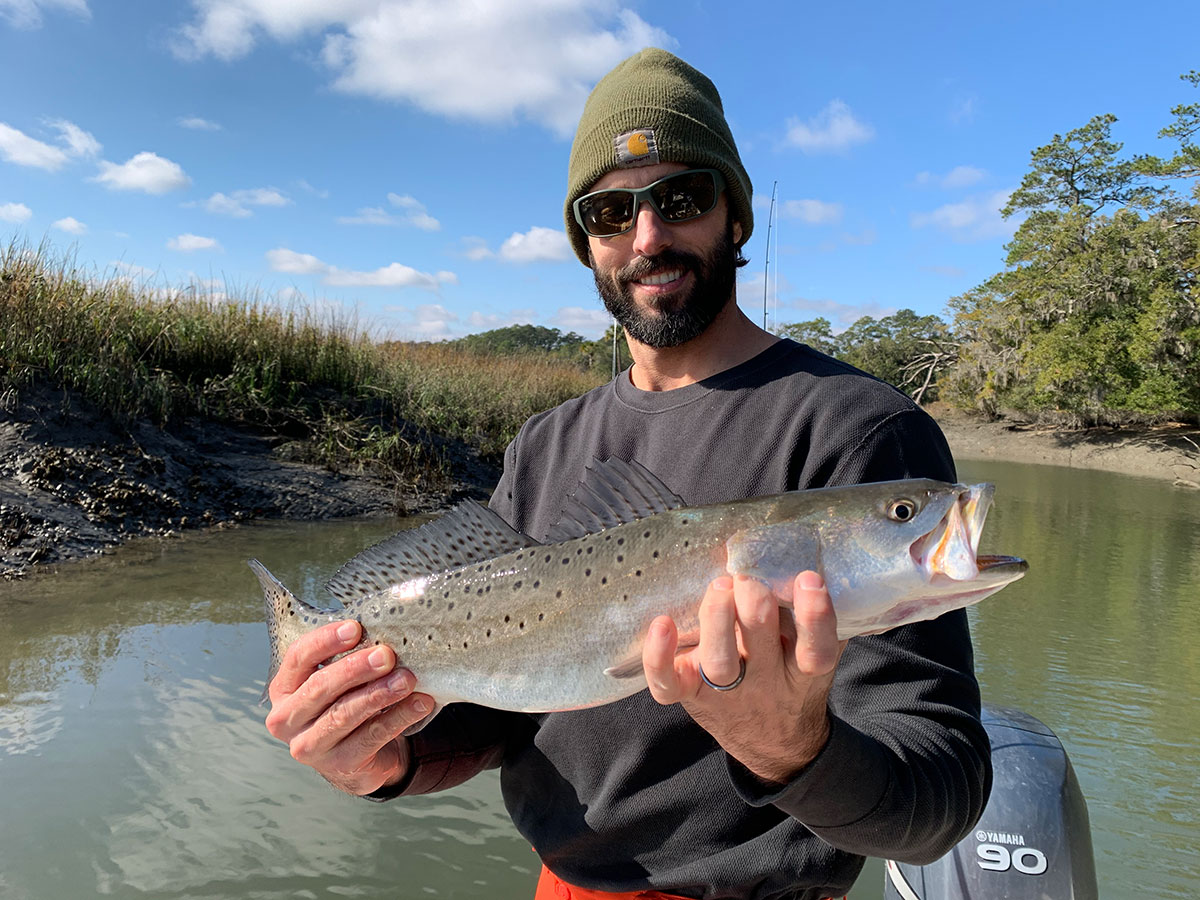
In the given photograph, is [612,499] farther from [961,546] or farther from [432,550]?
[961,546]

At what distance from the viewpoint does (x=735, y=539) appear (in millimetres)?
1936

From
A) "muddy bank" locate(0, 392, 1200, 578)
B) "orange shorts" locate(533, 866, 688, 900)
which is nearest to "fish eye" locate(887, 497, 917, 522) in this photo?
"orange shorts" locate(533, 866, 688, 900)

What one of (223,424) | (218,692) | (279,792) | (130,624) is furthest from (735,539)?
(223,424)

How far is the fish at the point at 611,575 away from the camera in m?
1.81

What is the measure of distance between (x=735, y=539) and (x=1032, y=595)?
37.1 ft

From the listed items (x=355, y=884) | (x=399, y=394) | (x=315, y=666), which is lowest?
(x=355, y=884)

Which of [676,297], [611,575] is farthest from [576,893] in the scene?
[676,297]

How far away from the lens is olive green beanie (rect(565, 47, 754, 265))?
2855 millimetres

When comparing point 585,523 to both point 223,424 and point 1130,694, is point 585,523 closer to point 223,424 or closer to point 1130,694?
point 1130,694

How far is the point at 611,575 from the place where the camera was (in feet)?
6.93

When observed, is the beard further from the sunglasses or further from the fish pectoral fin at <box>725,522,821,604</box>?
the fish pectoral fin at <box>725,522,821,604</box>

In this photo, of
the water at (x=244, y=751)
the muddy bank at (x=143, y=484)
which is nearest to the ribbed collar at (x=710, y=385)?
the water at (x=244, y=751)

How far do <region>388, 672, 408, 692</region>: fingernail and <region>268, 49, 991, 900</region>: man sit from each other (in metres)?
0.02

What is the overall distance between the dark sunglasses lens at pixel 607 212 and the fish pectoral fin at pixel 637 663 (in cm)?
158
